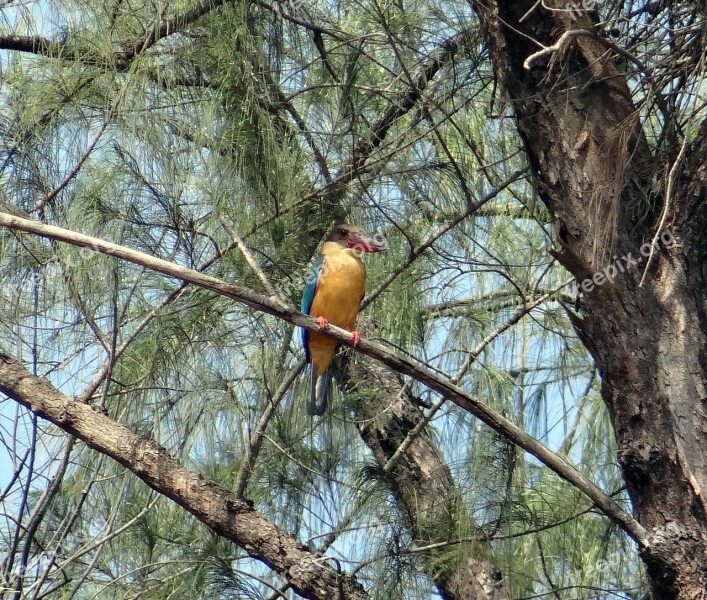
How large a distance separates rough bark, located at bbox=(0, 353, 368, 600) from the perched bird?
33.9 inches

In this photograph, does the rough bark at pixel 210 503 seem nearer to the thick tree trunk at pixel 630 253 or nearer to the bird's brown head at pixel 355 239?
the thick tree trunk at pixel 630 253

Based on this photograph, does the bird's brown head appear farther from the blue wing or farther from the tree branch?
the tree branch

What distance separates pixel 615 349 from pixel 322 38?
1.56 metres

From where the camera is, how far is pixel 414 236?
3.34m

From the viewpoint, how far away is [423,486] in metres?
3.26

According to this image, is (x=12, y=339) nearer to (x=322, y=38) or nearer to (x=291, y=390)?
(x=291, y=390)

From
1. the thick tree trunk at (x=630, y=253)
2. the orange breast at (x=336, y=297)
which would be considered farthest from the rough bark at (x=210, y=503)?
the orange breast at (x=336, y=297)

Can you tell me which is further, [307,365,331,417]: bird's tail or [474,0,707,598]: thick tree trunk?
[307,365,331,417]: bird's tail

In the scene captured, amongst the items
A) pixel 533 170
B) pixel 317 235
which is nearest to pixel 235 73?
pixel 317 235

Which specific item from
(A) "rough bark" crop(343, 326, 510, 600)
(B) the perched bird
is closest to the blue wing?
(B) the perched bird

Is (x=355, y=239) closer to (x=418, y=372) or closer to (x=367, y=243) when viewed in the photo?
(x=367, y=243)

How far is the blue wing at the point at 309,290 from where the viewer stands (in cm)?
349

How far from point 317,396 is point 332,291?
556 mm

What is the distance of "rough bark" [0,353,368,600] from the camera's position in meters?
2.39
